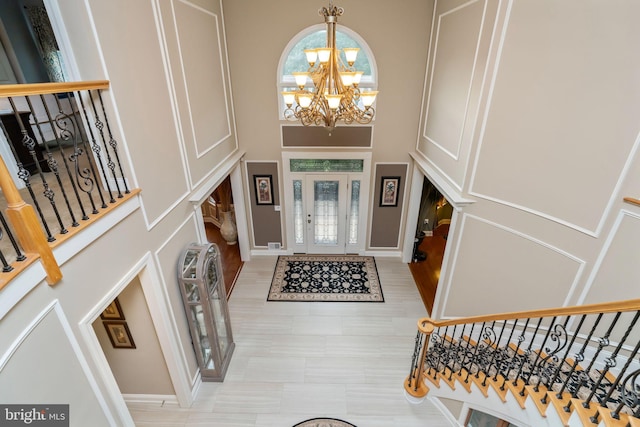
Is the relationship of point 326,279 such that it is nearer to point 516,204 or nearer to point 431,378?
point 431,378

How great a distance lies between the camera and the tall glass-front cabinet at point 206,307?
3.57 m

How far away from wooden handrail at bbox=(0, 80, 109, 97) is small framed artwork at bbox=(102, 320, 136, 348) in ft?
7.72

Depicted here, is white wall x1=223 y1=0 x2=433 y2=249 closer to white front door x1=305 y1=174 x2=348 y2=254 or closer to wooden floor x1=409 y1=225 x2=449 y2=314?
white front door x1=305 y1=174 x2=348 y2=254

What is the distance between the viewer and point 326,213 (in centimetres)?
666

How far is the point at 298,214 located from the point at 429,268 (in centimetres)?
306

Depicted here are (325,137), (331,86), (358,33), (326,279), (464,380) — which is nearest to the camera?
(331,86)

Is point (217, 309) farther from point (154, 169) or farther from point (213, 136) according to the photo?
point (213, 136)

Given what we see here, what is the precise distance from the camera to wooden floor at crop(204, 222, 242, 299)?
6.17m

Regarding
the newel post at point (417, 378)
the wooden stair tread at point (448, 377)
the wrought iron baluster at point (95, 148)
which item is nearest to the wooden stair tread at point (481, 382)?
the wooden stair tread at point (448, 377)

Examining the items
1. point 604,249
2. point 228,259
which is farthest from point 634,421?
point 228,259

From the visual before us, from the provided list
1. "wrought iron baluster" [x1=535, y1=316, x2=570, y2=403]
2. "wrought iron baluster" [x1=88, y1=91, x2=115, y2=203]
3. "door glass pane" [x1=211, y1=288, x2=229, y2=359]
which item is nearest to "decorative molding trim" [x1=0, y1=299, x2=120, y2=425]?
"wrought iron baluster" [x1=88, y1=91, x2=115, y2=203]

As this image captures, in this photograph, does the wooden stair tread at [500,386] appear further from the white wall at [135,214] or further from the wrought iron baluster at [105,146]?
the wrought iron baluster at [105,146]

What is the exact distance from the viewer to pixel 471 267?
4223mm

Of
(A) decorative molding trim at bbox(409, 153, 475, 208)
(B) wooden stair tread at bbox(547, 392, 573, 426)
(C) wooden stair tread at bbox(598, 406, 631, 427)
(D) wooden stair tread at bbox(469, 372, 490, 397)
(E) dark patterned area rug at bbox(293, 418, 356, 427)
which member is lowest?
(E) dark patterned area rug at bbox(293, 418, 356, 427)
